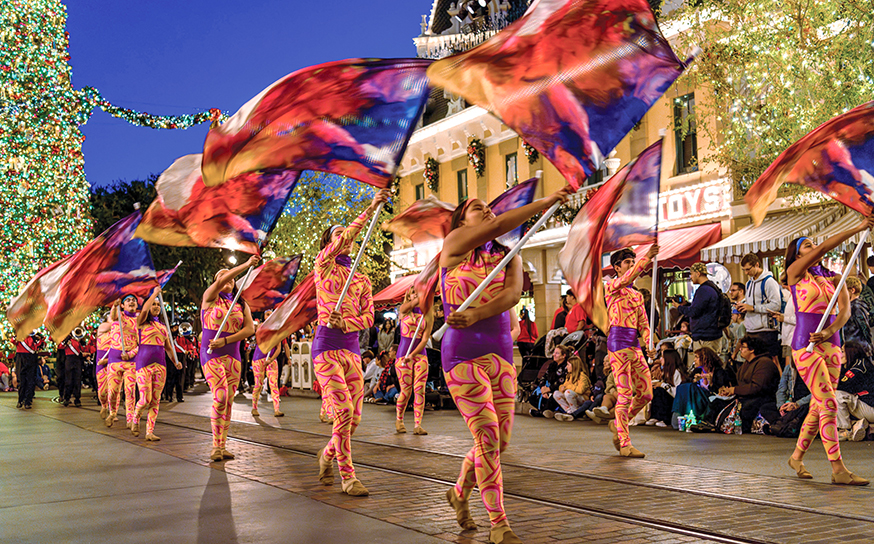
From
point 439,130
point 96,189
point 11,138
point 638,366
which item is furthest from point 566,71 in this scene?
point 96,189

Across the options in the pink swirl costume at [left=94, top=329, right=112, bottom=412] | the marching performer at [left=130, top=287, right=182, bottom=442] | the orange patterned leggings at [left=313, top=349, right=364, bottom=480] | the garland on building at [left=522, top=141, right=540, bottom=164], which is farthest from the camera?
the garland on building at [left=522, top=141, right=540, bottom=164]

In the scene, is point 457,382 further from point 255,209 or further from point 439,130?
point 439,130

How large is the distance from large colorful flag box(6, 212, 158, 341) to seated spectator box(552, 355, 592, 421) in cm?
691

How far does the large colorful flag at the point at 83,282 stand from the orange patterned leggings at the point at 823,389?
8786 mm

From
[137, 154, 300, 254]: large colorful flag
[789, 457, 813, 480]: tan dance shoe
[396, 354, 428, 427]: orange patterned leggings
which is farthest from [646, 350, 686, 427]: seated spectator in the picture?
[137, 154, 300, 254]: large colorful flag

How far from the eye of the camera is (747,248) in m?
20.7

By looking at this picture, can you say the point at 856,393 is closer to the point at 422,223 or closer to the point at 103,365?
the point at 422,223

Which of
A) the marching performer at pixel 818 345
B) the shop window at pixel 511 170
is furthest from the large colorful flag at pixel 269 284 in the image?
the shop window at pixel 511 170

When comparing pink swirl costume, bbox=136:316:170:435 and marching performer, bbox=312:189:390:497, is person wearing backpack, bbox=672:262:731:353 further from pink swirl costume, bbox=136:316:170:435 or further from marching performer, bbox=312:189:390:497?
pink swirl costume, bbox=136:316:170:435

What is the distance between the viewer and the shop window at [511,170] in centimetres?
3350

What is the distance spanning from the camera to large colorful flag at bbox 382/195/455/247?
39.8 feet

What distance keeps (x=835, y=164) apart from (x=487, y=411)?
4.78 m

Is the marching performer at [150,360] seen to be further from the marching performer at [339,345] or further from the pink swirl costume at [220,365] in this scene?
the marching performer at [339,345]

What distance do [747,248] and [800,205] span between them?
1.43 metres
